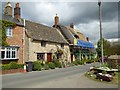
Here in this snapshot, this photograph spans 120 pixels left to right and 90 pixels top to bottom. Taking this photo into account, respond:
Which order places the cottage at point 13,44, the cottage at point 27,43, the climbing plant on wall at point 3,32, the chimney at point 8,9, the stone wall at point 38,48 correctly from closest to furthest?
the climbing plant on wall at point 3,32 → the cottage at point 13,44 → the cottage at point 27,43 → the stone wall at point 38,48 → the chimney at point 8,9

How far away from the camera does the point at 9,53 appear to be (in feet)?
93.5

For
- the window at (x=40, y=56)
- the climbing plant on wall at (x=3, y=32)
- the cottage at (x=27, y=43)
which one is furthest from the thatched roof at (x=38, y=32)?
the climbing plant on wall at (x=3, y=32)

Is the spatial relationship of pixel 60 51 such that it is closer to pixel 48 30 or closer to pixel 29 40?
pixel 48 30

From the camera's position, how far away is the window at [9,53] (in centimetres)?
2756

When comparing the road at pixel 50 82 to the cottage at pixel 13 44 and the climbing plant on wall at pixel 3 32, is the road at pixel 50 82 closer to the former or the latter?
the cottage at pixel 13 44

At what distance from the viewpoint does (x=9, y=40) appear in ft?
95.4

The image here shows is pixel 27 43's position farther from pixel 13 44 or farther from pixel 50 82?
pixel 50 82

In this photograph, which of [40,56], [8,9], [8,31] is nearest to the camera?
[8,31]

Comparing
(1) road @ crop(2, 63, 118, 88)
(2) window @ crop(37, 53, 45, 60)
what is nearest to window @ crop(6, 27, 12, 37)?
(2) window @ crop(37, 53, 45, 60)

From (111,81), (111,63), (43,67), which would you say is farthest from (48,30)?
(111,81)

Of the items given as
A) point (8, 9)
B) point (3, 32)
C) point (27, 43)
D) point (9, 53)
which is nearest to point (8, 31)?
point (3, 32)

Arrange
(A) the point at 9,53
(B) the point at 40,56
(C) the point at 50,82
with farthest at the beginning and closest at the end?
(B) the point at 40,56 → (A) the point at 9,53 → (C) the point at 50,82

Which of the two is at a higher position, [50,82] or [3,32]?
[3,32]

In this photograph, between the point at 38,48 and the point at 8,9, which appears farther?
the point at 38,48
